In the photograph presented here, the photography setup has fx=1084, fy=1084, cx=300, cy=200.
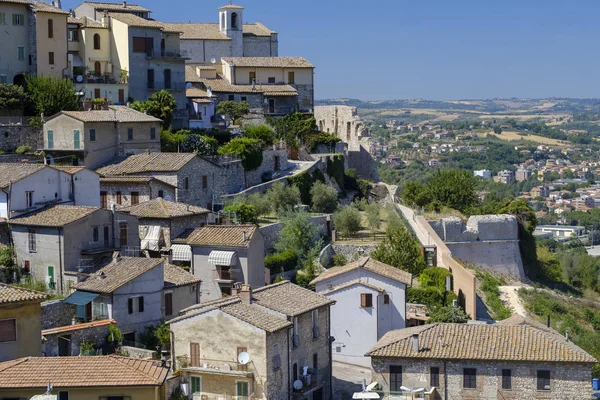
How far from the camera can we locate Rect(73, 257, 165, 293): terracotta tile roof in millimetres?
32116

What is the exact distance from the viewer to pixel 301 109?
64188mm

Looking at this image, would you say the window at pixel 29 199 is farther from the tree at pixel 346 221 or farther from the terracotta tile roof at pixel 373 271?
the tree at pixel 346 221

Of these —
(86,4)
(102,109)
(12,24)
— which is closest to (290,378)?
(102,109)

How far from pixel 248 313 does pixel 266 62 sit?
122 ft

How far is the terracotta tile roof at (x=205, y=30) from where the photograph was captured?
69.0 metres

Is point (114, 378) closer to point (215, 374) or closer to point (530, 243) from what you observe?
point (215, 374)

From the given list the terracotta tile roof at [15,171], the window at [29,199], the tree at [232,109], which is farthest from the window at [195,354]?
the tree at [232,109]

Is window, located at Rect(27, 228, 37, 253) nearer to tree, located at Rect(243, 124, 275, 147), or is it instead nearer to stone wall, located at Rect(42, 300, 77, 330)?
stone wall, located at Rect(42, 300, 77, 330)

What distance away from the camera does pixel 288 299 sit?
31.6 meters

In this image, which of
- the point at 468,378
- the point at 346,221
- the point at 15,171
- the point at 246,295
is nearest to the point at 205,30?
the point at 346,221

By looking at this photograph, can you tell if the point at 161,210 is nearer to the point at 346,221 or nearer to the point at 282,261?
the point at 282,261

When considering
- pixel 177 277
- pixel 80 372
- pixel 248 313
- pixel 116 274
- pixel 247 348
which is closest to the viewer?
pixel 80 372

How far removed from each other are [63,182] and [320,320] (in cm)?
1189

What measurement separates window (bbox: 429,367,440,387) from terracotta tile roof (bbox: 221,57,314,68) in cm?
3634
